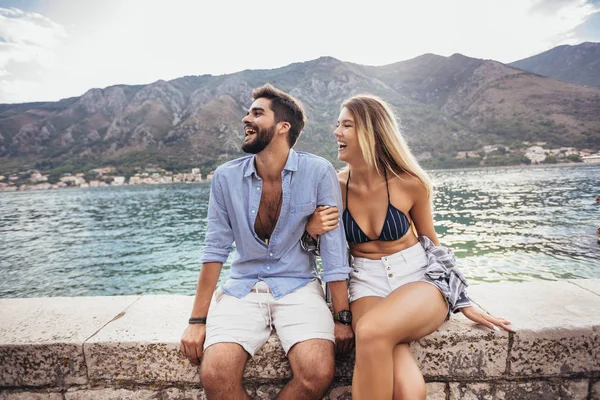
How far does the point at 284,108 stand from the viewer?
2.87 metres

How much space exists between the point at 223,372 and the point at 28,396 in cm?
140

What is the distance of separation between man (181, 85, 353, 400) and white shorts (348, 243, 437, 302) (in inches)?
7.8

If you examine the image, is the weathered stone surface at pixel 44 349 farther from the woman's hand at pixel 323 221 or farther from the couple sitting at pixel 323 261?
the woman's hand at pixel 323 221

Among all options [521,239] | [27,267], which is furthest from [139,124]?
[521,239]

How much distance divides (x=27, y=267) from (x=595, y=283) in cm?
2815

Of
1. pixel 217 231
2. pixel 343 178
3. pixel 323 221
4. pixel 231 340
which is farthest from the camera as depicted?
pixel 343 178

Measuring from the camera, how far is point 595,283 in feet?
9.36

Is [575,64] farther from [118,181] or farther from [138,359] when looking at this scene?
[138,359]

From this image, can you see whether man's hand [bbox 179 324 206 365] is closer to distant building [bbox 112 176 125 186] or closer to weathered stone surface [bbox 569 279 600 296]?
weathered stone surface [bbox 569 279 600 296]

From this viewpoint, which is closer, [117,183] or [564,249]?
[564,249]

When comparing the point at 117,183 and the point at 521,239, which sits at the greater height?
the point at 521,239

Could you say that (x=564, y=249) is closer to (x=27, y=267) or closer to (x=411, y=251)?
(x=411, y=251)

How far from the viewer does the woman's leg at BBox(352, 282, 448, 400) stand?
188cm

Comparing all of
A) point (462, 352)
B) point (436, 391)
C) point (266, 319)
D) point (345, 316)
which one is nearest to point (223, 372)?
point (266, 319)
